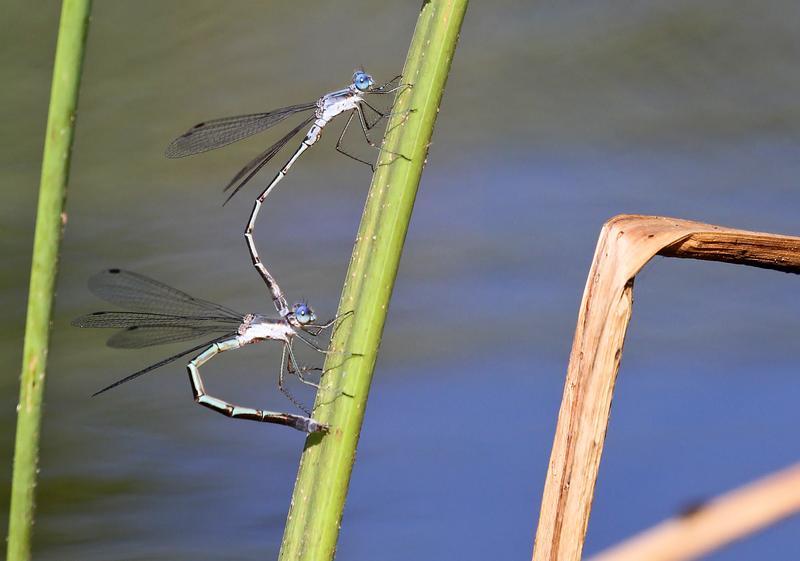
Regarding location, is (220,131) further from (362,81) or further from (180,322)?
(180,322)

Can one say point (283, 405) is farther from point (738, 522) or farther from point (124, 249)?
point (738, 522)

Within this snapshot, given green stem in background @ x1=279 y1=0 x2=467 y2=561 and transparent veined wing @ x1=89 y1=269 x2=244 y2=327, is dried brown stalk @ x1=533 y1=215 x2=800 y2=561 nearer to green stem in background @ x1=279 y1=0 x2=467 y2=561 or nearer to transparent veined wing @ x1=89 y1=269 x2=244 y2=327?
green stem in background @ x1=279 y1=0 x2=467 y2=561

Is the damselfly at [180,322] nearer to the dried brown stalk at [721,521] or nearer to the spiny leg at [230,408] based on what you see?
the spiny leg at [230,408]

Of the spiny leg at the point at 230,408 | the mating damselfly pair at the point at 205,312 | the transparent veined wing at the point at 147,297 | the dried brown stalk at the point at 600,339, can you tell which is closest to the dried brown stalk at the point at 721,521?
the dried brown stalk at the point at 600,339

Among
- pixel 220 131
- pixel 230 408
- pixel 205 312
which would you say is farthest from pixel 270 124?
pixel 230 408

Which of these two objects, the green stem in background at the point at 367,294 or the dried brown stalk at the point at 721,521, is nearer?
the dried brown stalk at the point at 721,521

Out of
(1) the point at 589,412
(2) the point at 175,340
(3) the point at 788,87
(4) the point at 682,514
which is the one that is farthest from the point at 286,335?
(3) the point at 788,87
